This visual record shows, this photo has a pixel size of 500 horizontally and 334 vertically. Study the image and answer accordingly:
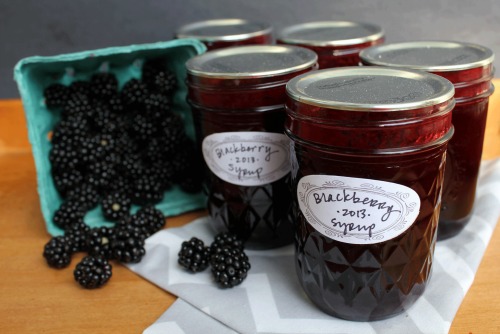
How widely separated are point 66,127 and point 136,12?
13.1 inches

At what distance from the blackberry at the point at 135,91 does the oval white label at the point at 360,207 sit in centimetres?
41

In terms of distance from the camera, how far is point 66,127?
850mm

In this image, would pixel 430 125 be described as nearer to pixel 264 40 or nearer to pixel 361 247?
pixel 361 247

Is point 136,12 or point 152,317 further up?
point 136,12

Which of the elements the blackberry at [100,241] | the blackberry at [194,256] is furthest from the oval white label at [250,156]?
the blackberry at [100,241]

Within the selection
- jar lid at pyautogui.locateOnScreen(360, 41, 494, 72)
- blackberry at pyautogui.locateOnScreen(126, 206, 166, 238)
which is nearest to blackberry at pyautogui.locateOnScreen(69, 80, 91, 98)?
blackberry at pyautogui.locateOnScreen(126, 206, 166, 238)

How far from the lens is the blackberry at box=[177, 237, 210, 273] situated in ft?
2.39

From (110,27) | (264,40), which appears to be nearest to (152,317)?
(264,40)

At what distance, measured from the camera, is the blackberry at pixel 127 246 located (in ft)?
2.48

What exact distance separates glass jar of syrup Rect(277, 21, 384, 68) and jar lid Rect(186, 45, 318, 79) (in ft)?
0.22

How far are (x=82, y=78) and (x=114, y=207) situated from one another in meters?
0.23

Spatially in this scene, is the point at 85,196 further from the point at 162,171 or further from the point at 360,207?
the point at 360,207

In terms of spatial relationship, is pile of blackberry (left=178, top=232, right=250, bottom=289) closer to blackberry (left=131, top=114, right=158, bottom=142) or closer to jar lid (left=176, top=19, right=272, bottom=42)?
blackberry (left=131, top=114, right=158, bottom=142)

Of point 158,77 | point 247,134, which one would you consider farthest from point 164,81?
point 247,134
